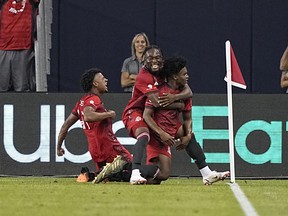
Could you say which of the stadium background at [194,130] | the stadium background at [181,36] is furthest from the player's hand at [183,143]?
the stadium background at [181,36]

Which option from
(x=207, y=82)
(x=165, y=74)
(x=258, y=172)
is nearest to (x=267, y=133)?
(x=258, y=172)

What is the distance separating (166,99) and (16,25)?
4.60m

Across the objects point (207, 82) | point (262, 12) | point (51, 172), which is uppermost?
point (262, 12)

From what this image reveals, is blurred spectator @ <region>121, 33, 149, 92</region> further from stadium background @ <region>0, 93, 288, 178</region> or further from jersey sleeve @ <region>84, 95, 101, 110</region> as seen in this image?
A: jersey sleeve @ <region>84, 95, 101, 110</region>

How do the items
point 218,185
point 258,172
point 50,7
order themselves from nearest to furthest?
point 218,185 < point 258,172 < point 50,7

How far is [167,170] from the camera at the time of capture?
13.6 meters

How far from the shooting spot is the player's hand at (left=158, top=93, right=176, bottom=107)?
1335 cm

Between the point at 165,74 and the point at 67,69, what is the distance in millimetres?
5505

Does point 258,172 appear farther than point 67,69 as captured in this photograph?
No

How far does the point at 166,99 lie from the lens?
13.4m

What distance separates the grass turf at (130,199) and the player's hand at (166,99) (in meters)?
1.09

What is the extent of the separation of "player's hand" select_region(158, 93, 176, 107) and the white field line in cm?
128

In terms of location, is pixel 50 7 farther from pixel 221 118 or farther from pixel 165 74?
pixel 165 74

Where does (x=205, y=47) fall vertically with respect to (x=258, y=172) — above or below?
above
